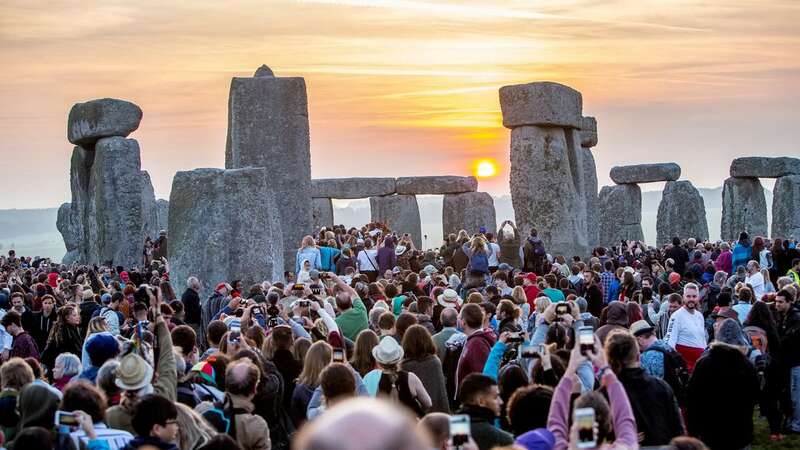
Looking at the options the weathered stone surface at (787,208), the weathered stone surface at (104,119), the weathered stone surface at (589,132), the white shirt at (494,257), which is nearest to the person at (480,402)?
the white shirt at (494,257)

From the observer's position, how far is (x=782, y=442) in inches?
405

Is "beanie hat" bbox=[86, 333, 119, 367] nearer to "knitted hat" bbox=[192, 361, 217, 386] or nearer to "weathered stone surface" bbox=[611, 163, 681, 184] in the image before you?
"knitted hat" bbox=[192, 361, 217, 386]

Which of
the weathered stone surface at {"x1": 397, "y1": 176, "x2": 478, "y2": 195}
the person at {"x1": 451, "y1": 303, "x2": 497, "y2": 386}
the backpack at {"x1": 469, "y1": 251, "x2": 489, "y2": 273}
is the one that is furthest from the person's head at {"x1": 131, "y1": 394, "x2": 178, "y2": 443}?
the weathered stone surface at {"x1": 397, "y1": 176, "x2": 478, "y2": 195}

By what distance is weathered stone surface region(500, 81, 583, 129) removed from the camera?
21922 millimetres

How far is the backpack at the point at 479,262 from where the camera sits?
16.4m

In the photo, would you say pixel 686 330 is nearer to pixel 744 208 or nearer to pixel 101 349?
pixel 101 349

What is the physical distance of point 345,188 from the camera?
122ft

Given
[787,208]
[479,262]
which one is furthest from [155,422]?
[787,208]

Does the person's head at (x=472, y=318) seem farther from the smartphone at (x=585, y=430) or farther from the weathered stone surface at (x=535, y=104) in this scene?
the weathered stone surface at (x=535, y=104)

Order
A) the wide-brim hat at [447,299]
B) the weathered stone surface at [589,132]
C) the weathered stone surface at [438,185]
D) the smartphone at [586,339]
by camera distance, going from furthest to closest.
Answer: the weathered stone surface at [438,185] < the weathered stone surface at [589,132] < the wide-brim hat at [447,299] < the smartphone at [586,339]

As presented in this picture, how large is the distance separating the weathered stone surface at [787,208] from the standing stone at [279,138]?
1624 centimetres

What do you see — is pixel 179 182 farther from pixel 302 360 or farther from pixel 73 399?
pixel 73 399

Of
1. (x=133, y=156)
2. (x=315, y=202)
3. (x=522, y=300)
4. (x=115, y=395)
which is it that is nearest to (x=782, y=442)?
(x=522, y=300)

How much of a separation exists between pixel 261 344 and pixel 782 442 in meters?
4.43
